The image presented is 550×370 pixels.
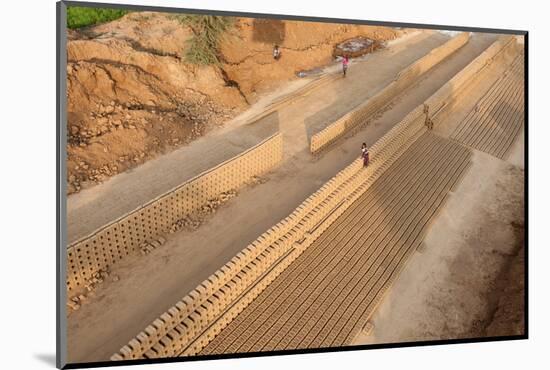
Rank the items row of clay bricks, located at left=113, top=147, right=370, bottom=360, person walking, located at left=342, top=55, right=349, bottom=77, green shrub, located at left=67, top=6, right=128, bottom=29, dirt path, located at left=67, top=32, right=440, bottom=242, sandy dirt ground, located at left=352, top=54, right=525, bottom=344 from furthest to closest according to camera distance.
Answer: person walking, located at left=342, top=55, right=349, bottom=77, green shrub, located at left=67, top=6, right=128, bottom=29, dirt path, located at left=67, top=32, right=440, bottom=242, sandy dirt ground, located at left=352, top=54, right=525, bottom=344, row of clay bricks, located at left=113, top=147, right=370, bottom=360

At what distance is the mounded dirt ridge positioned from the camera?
34.4 ft

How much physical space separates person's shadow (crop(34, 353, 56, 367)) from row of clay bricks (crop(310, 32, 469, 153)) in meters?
7.74

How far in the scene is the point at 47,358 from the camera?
22.4 ft

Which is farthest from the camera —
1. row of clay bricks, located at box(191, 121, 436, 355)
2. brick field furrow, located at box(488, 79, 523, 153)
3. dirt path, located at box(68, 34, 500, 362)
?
brick field furrow, located at box(488, 79, 523, 153)

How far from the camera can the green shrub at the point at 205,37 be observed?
1397 centimetres

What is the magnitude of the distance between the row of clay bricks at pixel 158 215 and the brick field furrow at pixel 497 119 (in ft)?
21.1

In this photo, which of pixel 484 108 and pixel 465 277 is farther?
pixel 484 108

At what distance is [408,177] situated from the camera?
1148 cm

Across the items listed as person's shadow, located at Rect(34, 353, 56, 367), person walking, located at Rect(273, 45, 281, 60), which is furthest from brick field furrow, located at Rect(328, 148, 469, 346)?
person walking, located at Rect(273, 45, 281, 60)

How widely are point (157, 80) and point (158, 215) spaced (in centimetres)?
567

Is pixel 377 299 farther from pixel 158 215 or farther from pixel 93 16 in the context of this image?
pixel 93 16

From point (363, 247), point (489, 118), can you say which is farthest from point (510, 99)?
point (363, 247)

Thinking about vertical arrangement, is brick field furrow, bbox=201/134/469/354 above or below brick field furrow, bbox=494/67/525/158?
below

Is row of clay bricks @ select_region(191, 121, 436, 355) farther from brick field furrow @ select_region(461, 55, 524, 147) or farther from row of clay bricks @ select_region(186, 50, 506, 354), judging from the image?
brick field furrow @ select_region(461, 55, 524, 147)
